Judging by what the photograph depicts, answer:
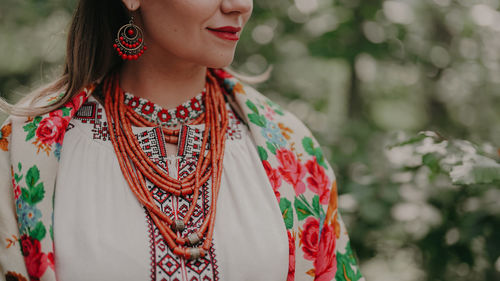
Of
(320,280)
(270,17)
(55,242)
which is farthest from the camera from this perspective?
(270,17)

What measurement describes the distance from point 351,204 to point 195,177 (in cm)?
86

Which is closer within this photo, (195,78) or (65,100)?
(65,100)

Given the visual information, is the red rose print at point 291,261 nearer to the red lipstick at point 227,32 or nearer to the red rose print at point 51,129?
the red lipstick at point 227,32

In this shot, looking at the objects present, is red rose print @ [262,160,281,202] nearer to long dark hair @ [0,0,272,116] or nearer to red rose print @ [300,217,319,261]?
red rose print @ [300,217,319,261]

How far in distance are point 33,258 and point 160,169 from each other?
1.26ft

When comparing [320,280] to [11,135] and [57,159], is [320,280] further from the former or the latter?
[11,135]

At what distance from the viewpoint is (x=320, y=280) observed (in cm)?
154

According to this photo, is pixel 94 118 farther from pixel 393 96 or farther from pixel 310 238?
pixel 393 96

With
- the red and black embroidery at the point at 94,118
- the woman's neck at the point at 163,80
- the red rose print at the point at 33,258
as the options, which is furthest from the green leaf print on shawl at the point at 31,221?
the woman's neck at the point at 163,80

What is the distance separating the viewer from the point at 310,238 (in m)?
1.47

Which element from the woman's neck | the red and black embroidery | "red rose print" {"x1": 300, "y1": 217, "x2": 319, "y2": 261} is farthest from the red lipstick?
"red rose print" {"x1": 300, "y1": 217, "x2": 319, "y2": 261}

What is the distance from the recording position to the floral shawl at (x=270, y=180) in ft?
4.10

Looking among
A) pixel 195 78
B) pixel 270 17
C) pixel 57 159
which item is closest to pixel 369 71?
pixel 270 17

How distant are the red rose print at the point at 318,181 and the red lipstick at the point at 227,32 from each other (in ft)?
Answer: 1.51
